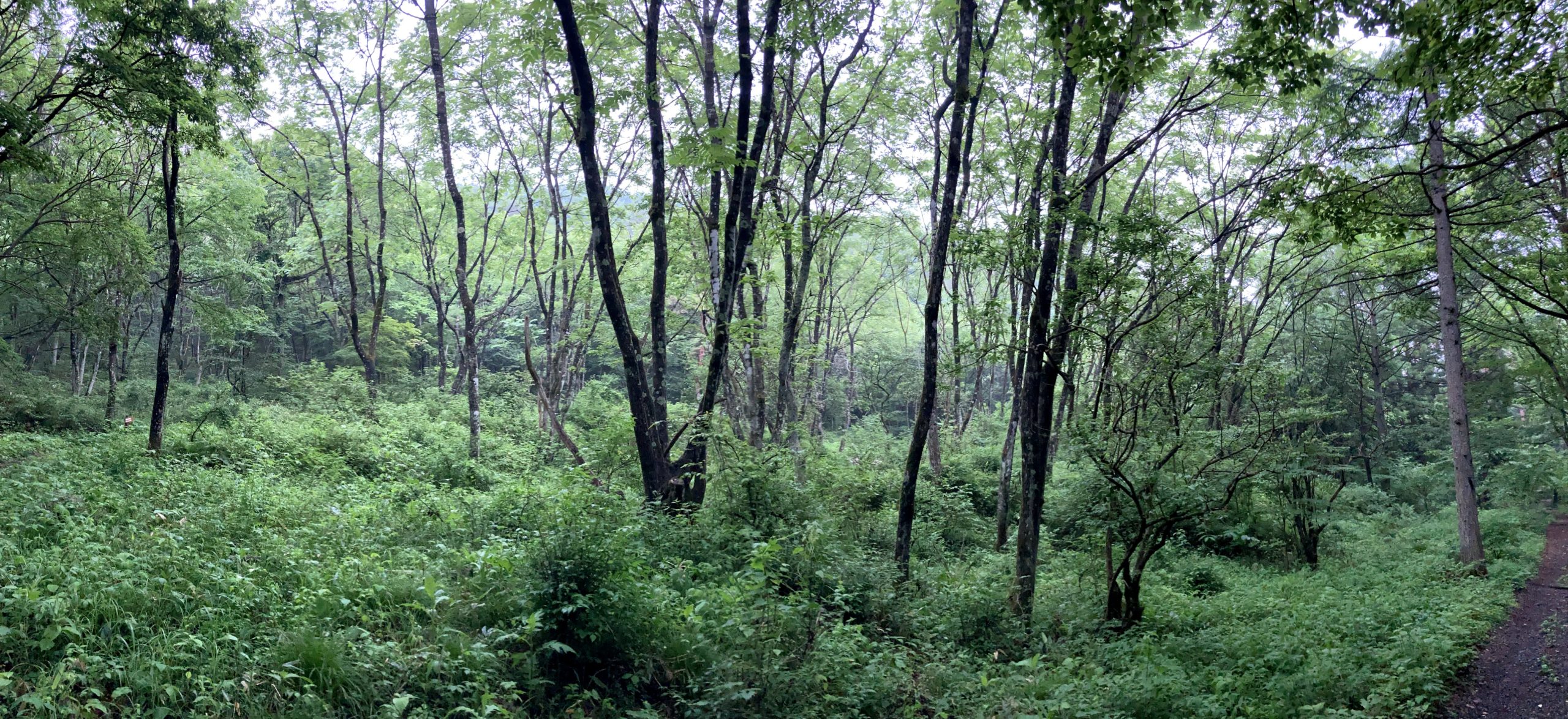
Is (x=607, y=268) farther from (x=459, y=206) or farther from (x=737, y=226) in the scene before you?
(x=459, y=206)

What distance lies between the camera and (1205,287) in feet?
27.0

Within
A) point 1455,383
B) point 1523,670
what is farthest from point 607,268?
point 1455,383

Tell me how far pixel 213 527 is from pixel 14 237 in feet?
42.6

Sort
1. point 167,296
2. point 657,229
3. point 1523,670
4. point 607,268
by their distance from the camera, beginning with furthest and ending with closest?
point 167,296, point 657,229, point 607,268, point 1523,670

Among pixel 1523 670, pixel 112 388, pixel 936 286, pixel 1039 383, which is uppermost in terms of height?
pixel 936 286

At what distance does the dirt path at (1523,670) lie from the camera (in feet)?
20.2

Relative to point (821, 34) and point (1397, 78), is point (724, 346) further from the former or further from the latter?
point (1397, 78)

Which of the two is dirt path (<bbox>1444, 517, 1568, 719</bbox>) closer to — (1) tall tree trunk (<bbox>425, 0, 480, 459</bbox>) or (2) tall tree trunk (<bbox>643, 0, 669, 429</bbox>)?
(2) tall tree trunk (<bbox>643, 0, 669, 429</bbox>)

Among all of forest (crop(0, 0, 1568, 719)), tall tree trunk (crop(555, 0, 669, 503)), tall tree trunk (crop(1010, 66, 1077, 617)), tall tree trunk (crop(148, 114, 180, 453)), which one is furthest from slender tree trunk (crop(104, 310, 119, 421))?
tall tree trunk (crop(1010, 66, 1077, 617))

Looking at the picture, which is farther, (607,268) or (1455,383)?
(1455,383)

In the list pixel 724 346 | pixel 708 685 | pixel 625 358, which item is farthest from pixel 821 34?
pixel 708 685

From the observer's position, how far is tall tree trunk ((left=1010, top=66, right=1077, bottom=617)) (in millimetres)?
7711

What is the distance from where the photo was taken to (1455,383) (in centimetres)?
1226

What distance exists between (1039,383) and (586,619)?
5434 mm
